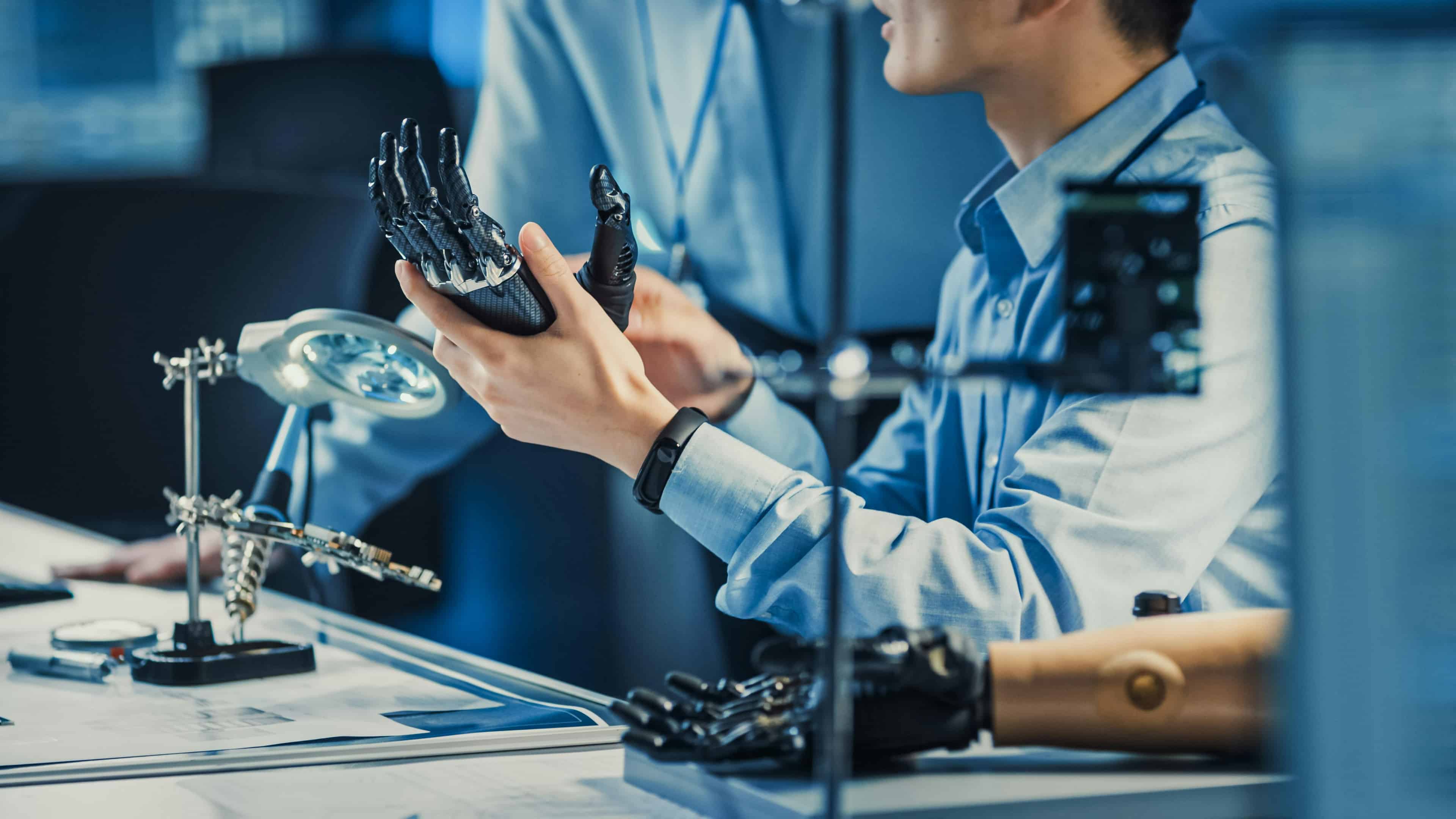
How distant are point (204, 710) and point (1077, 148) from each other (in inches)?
33.1

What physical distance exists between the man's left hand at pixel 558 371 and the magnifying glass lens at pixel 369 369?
69mm

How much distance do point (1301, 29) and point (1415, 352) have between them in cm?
14

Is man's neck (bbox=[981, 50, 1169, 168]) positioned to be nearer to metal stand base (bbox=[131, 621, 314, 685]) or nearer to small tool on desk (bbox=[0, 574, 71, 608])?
metal stand base (bbox=[131, 621, 314, 685])

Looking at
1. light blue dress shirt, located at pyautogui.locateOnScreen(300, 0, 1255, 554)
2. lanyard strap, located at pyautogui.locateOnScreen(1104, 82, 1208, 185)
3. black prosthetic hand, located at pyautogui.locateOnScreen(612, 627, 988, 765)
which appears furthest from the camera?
light blue dress shirt, located at pyautogui.locateOnScreen(300, 0, 1255, 554)

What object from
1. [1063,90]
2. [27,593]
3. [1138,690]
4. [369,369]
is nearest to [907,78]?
[1063,90]

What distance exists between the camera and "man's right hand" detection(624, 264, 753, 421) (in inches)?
43.6

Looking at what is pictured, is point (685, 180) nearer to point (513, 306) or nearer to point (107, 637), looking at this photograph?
point (513, 306)

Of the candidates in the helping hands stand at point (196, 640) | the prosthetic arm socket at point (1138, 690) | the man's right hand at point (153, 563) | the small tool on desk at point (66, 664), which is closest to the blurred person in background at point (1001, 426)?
the prosthetic arm socket at point (1138, 690)

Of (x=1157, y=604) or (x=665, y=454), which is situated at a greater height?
(x=665, y=454)

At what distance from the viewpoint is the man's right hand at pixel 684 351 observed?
1.11 m

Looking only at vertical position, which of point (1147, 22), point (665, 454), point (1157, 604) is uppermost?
point (1147, 22)

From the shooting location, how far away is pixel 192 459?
118cm

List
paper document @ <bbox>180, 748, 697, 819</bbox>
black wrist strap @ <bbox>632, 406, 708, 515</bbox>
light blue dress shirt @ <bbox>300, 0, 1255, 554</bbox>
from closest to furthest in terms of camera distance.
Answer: paper document @ <bbox>180, 748, 697, 819</bbox>, black wrist strap @ <bbox>632, 406, 708, 515</bbox>, light blue dress shirt @ <bbox>300, 0, 1255, 554</bbox>

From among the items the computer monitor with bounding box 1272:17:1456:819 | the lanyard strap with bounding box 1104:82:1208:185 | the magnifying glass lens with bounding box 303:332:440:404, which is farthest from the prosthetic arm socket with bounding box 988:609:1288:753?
the magnifying glass lens with bounding box 303:332:440:404
